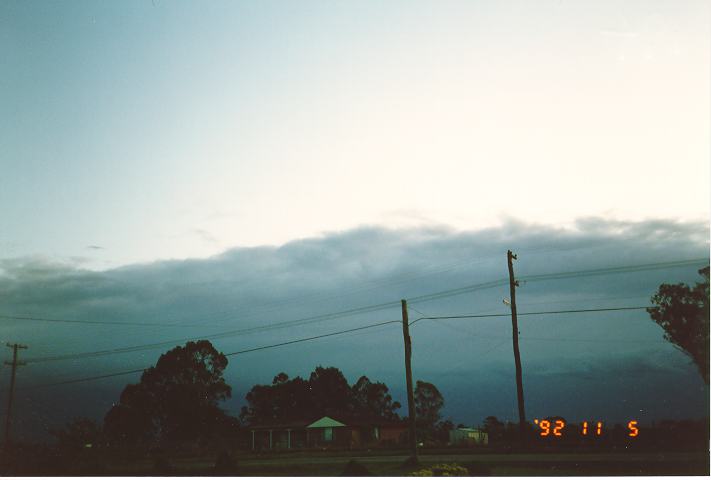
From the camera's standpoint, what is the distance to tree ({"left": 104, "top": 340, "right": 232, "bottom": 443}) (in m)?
72.2

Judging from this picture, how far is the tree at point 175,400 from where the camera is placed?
72188 millimetres

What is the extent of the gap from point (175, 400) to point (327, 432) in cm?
1892

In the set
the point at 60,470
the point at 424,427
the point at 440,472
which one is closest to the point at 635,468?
the point at 440,472

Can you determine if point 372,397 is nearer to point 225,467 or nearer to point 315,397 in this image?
point 315,397

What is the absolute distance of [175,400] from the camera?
2869 inches

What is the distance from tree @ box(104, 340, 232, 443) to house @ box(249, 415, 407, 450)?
6230 millimetres

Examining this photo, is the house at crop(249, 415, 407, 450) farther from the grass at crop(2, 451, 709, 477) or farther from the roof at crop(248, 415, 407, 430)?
the grass at crop(2, 451, 709, 477)

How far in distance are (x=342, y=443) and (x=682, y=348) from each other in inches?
1593

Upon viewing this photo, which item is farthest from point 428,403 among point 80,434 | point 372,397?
point 80,434

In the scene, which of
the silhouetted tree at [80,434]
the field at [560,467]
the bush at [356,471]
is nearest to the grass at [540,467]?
the field at [560,467]

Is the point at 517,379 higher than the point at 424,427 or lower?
higher

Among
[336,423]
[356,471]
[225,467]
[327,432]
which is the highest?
[356,471]

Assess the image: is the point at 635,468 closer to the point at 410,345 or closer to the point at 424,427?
the point at 410,345

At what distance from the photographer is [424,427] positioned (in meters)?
94.4
